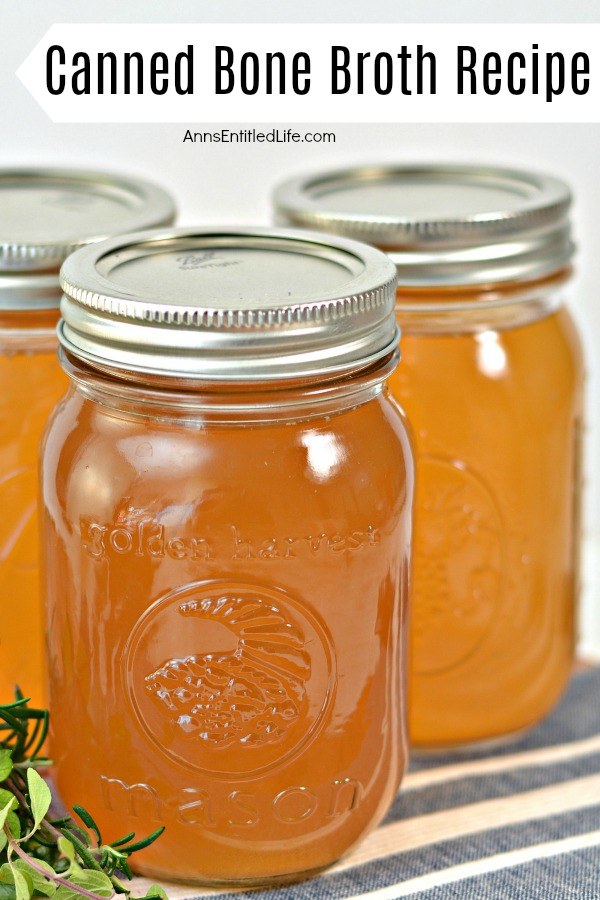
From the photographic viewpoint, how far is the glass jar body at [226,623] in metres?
0.81

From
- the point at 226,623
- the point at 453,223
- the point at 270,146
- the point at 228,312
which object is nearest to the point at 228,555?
the point at 226,623

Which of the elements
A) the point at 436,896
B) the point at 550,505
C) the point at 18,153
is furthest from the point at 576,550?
the point at 18,153

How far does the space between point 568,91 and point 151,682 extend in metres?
0.75

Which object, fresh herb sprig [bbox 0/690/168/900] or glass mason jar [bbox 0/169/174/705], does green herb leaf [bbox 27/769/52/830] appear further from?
glass mason jar [bbox 0/169/174/705]

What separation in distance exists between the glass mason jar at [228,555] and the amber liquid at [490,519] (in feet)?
0.48

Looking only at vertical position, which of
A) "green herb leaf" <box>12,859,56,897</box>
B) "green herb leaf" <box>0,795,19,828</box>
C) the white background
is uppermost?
the white background

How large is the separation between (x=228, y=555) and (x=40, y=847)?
0.23 metres

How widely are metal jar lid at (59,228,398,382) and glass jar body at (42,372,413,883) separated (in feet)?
0.13

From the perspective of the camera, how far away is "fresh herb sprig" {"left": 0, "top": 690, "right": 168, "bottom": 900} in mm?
760

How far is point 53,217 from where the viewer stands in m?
1.09

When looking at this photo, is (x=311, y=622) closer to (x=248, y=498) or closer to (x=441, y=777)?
(x=248, y=498)

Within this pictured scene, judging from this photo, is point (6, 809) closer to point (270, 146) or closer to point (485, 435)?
point (485, 435)

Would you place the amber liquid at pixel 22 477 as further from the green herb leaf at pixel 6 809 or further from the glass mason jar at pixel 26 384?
the green herb leaf at pixel 6 809

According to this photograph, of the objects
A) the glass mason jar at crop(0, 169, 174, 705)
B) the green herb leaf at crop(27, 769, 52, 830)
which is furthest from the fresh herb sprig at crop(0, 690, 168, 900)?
the glass mason jar at crop(0, 169, 174, 705)
